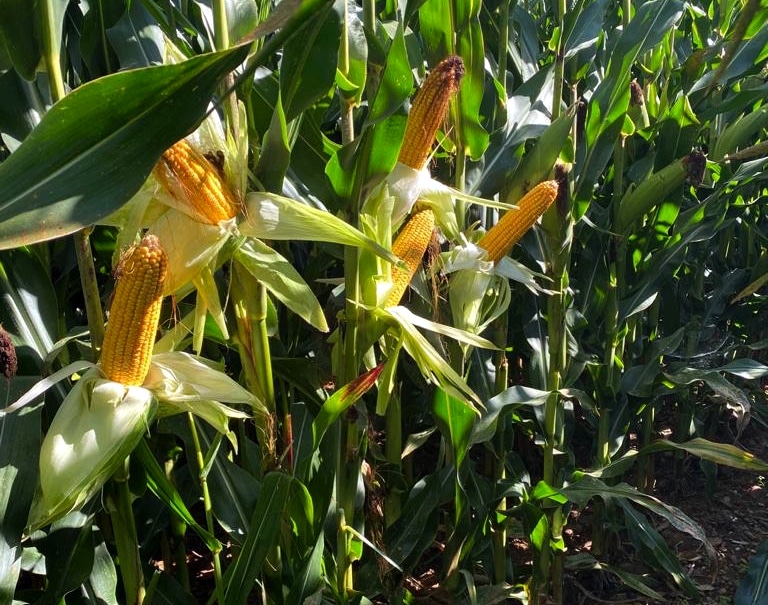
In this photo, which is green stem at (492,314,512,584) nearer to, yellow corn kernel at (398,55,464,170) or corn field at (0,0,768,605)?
corn field at (0,0,768,605)

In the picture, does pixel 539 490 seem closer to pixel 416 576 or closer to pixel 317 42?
pixel 416 576

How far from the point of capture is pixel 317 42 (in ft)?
4.01

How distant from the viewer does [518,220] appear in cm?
167

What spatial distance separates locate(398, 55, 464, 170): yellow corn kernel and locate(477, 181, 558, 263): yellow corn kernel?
26 centimetres

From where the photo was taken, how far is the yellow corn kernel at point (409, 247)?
4.81 ft

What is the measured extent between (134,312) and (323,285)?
3.94 feet

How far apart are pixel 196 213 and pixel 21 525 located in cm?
60

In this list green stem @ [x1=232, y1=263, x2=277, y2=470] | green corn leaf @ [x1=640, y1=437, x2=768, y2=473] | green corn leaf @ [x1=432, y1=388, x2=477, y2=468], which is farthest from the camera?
green corn leaf @ [x1=640, y1=437, x2=768, y2=473]

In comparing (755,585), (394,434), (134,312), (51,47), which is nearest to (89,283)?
(134,312)

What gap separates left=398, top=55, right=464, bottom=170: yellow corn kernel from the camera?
136 cm

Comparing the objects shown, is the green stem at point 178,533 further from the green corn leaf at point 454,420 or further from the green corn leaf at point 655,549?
the green corn leaf at point 655,549

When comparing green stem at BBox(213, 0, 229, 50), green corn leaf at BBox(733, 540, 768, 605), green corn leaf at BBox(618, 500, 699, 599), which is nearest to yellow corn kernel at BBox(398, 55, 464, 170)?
green stem at BBox(213, 0, 229, 50)

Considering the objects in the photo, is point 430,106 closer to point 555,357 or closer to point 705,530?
point 555,357

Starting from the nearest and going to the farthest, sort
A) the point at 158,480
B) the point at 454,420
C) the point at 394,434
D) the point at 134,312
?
the point at 134,312 < the point at 158,480 < the point at 454,420 < the point at 394,434
